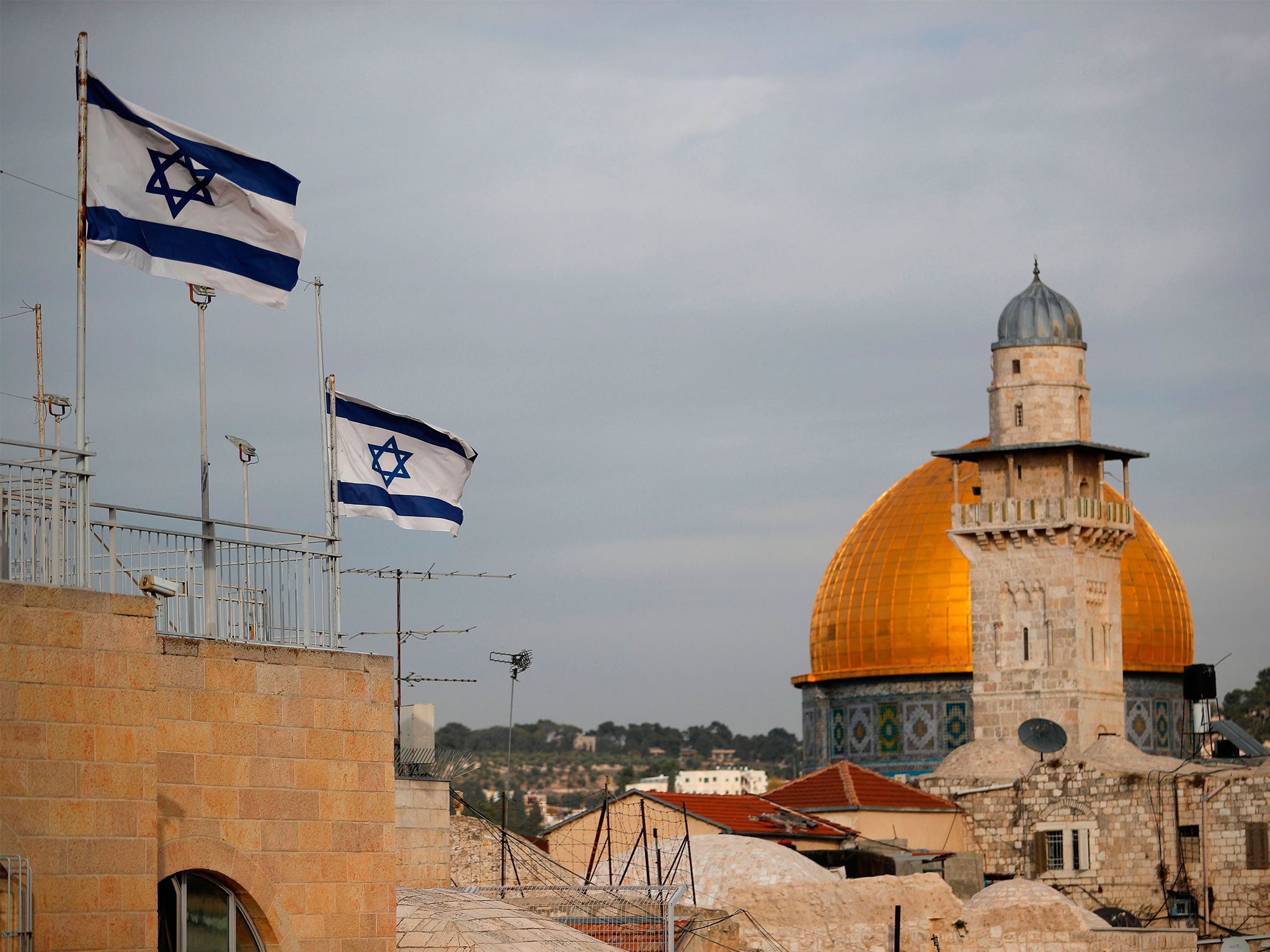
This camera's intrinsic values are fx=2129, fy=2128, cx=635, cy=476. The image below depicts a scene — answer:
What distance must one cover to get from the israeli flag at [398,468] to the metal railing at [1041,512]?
30.1 m

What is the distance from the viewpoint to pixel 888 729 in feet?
192

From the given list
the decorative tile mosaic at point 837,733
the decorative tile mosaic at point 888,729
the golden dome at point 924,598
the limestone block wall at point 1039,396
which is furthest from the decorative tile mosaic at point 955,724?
the limestone block wall at point 1039,396

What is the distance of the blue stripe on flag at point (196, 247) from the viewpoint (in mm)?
14617

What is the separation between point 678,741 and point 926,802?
108 metres

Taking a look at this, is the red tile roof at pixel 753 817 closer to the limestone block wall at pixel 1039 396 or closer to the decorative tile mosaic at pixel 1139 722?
the limestone block wall at pixel 1039 396

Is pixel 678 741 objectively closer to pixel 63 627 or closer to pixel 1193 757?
pixel 1193 757

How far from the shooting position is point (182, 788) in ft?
48.0

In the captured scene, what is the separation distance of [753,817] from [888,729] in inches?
645

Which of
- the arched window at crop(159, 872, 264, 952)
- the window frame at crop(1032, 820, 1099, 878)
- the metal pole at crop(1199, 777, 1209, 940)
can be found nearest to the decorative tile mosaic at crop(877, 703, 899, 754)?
the window frame at crop(1032, 820, 1099, 878)

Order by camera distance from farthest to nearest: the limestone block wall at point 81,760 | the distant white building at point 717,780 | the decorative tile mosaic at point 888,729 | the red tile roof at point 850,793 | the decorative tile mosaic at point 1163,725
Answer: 1. the distant white building at point 717,780
2. the decorative tile mosaic at point 888,729
3. the decorative tile mosaic at point 1163,725
4. the red tile roof at point 850,793
5. the limestone block wall at point 81,760

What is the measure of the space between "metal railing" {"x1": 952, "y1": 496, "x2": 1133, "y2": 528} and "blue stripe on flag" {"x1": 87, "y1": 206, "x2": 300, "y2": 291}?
34.4 metres

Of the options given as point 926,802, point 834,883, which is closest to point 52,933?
point 834,883

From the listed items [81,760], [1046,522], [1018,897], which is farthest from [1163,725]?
[81,760]

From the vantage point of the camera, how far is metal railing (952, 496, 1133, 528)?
48250mm
